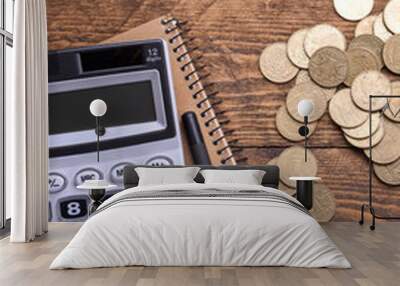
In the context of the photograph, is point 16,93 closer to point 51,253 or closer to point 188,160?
point 51,253

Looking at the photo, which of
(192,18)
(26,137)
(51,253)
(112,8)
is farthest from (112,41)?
(51,253)

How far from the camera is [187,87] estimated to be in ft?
22.4

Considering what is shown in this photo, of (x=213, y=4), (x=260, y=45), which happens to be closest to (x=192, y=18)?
(x=213, y=4)

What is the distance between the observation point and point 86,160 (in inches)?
267

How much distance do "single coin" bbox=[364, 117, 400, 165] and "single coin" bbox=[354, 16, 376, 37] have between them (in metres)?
1.02

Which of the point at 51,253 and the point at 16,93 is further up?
the point at 16,93

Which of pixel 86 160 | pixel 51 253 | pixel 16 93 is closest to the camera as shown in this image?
pixel 51 253

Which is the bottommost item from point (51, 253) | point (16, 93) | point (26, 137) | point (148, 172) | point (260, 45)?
point (51, 253)

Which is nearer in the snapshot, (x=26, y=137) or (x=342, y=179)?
(x=26, y=137)

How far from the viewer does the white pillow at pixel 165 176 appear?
6126 mm

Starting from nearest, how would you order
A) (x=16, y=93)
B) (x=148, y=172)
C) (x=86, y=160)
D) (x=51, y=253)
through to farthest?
(x=51, y=253) → (x=16, y=93) → (x=148, y=172) → (x=86, y=160)

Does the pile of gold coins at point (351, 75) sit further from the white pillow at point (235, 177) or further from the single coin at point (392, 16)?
the white pillow at point (235, 177)

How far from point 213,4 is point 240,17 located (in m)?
0.35

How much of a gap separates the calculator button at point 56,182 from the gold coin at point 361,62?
3.47 meters
